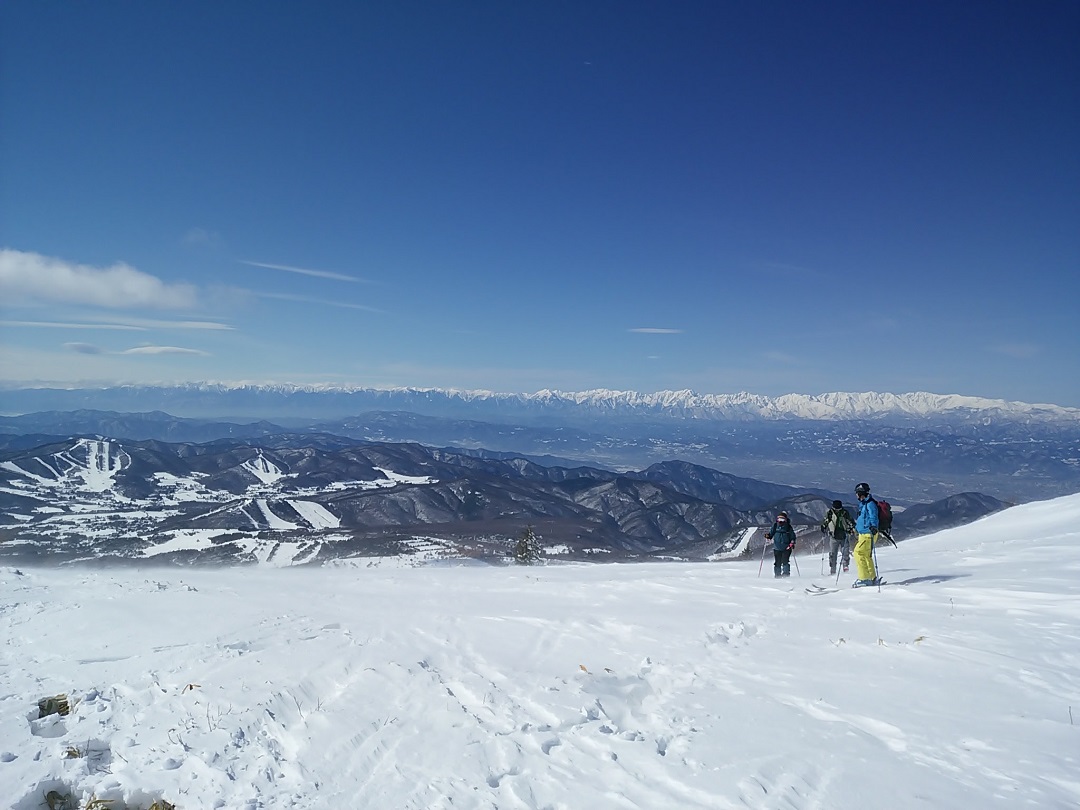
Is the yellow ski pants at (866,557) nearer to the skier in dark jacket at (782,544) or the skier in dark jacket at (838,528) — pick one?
the skier in dark jacket at (838,528)

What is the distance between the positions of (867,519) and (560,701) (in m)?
11.3

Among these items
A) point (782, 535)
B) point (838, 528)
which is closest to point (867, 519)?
point (838, 528)

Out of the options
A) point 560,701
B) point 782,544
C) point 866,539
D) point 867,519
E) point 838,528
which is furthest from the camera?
point 782,544

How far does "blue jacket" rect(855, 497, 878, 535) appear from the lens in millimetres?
15438

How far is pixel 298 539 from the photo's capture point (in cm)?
14650

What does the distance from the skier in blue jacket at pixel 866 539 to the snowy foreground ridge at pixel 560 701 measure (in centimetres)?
67

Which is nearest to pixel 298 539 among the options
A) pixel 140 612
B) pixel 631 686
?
pixel 140 612

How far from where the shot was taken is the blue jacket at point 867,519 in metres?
15.4

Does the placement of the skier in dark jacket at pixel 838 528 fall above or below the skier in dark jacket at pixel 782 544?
above

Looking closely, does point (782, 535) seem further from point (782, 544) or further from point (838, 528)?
point (838, 528)

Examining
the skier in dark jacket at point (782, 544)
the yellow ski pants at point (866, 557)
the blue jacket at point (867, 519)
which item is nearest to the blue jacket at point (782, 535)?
the skier in dark jacket at point (782, 544)

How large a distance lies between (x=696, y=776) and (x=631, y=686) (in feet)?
9.32

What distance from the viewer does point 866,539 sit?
15.6 meters

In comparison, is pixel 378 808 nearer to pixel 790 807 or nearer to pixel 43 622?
pixel 790 807
